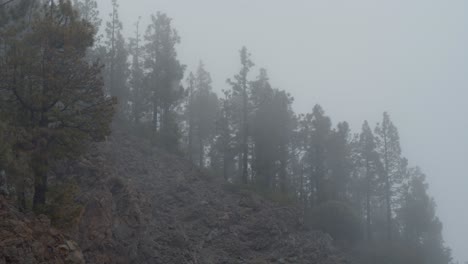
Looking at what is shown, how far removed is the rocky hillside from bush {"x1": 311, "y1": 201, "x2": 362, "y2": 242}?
143 inches

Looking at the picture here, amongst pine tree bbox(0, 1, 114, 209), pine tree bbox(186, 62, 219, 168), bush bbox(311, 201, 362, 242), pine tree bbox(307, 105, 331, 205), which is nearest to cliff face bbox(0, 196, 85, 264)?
pine tree bbox(0, 1, 114, 209)

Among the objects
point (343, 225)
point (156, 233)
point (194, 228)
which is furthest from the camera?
point (343, 225)

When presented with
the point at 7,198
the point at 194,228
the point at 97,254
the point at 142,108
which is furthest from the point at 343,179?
the point at 7,198

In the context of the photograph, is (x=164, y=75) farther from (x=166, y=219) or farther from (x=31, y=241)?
(x=31, y=241)

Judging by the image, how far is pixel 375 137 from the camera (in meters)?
58.0

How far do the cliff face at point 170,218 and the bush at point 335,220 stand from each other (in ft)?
11.7

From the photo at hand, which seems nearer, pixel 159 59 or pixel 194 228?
pixel 194 228

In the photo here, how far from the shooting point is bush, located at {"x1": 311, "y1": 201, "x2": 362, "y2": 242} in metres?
42.4

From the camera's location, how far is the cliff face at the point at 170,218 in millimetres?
23359

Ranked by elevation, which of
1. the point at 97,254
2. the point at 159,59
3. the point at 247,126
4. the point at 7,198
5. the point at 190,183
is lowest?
the point at 97,254

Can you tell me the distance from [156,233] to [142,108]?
2384 cm

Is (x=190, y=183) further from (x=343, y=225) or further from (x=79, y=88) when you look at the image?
(x=79, y=88)

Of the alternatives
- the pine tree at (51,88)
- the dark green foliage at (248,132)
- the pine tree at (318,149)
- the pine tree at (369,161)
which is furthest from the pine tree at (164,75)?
the pine tree at (51,88)

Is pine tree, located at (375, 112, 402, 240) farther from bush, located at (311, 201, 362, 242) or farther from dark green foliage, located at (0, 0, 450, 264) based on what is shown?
bush, located at (311, 201, 362, 242)
